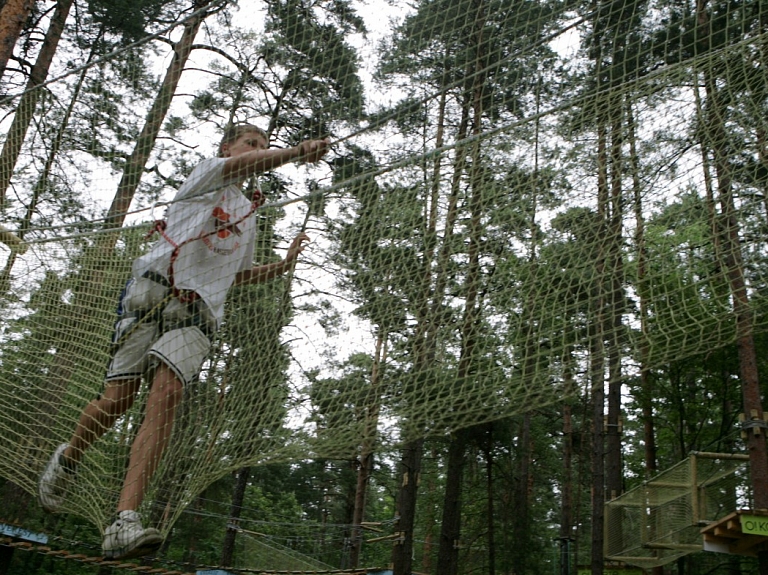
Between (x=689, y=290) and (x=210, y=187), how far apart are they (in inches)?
53.7

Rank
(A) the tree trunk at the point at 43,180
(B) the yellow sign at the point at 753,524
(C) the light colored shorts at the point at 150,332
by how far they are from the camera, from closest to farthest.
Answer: (C) the light colored shorts at the point at 150,332 → (A) the tree trunk at the point at 43,180 → (B) the yellow sign at the point at 753,524

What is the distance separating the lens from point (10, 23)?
439cm

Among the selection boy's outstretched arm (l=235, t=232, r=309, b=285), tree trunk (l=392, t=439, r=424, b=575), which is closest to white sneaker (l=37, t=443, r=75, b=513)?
boy's outstretched arm (l=235, t=232, r=309, b=285)

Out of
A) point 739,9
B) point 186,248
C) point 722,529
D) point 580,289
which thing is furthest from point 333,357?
point 722,529

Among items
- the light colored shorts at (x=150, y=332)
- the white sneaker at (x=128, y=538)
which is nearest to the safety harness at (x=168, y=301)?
the light colored shorts at (x=150, y=332)

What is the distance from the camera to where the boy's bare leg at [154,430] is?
6.63 feet

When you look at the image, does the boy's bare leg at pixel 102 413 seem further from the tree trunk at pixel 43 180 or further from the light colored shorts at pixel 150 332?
the tree trunk at pixel 43 180

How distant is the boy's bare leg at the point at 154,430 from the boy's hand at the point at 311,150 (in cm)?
68

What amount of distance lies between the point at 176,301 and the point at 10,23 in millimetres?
3141

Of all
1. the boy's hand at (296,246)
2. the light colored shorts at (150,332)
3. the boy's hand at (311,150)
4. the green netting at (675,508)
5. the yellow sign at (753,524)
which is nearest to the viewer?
the boy's hand at (311,150)

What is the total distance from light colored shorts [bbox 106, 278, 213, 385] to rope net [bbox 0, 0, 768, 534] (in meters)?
0.04

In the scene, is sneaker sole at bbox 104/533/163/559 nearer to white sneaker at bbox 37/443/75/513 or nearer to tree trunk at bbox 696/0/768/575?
white sneaker at bbox 37/443/75/513

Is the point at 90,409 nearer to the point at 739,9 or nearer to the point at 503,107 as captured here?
the point at 503,107

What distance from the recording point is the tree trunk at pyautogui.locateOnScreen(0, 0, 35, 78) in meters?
4.36
